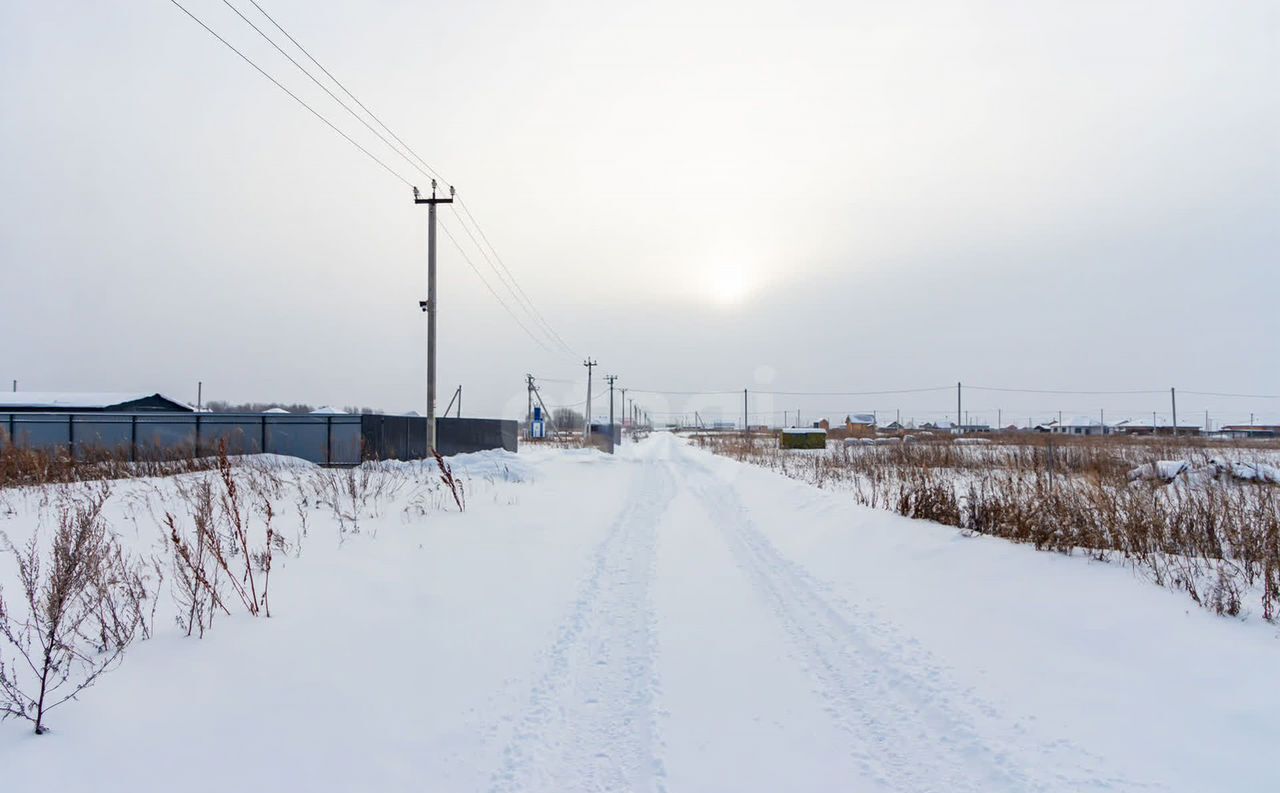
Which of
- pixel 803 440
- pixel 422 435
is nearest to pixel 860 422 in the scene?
pixel 803 440

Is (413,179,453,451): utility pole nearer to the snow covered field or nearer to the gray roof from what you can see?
the snow covered field

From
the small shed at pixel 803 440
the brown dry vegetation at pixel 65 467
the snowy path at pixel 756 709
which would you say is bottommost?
the snowy path at pixel 756 709

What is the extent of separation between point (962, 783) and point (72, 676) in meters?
5.23

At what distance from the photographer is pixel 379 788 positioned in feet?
10.4

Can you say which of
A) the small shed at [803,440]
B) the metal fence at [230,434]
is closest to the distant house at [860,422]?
the small shed at [803,440]

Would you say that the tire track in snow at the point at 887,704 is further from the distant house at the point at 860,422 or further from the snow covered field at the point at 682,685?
the distant house at the point at 860,422

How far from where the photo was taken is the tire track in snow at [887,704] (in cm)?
326

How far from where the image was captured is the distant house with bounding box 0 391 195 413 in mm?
35781

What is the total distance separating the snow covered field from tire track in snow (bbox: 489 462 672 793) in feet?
0.07

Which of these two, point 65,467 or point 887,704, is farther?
point 65,467

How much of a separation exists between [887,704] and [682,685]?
4.59 ft

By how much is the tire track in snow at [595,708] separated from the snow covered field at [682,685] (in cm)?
2

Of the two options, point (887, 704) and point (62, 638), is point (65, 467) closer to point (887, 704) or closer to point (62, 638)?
point (62, 638)

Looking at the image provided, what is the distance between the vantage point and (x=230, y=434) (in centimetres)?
1858
